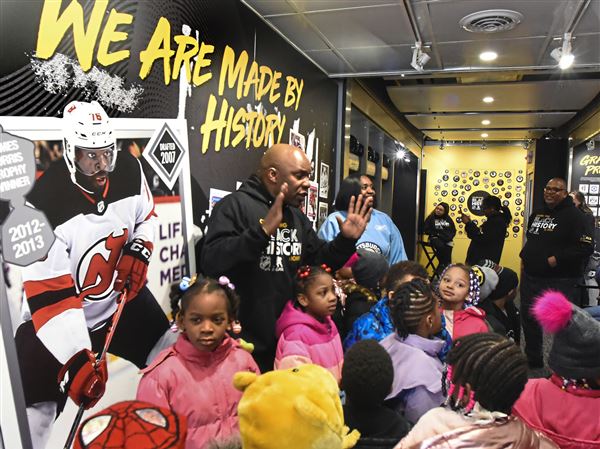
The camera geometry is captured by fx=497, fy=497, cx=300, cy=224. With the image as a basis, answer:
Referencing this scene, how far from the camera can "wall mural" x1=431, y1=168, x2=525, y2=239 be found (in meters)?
10.4

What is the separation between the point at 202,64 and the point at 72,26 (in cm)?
84

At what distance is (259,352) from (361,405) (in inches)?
35.1

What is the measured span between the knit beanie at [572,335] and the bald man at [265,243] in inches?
36.0

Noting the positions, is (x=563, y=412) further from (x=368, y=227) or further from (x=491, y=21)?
(x=491, y=21)

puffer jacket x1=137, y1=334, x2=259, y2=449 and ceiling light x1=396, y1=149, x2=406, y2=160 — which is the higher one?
ceiling light x1=396, y1=149, x2=406, y2=160

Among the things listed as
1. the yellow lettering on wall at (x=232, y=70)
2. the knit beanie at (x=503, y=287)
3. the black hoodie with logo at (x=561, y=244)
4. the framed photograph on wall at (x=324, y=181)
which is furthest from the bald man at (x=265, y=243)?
the black hoodie with logo at (x=561, y=244)

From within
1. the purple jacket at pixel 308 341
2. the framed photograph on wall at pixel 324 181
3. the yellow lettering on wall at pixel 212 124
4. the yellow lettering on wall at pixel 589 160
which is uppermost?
the yellow lettering on wall at pixel 589 160

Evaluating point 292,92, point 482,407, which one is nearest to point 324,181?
point 292,92

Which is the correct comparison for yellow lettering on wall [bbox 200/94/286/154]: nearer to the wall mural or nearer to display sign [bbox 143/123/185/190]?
display sign [bbox 143/123/185/190]

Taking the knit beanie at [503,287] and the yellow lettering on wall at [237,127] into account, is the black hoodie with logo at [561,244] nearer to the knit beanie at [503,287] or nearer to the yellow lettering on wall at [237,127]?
the knit beanie at [503,287]

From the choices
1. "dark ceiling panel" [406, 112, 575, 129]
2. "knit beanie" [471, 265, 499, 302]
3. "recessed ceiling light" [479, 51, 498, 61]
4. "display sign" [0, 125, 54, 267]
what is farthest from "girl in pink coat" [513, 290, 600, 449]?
"dark ceiling panel" [406, 112, 575, 129]

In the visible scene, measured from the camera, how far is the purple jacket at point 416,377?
1674 millimetres

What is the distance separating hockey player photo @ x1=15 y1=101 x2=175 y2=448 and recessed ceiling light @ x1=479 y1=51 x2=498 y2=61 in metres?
2.96

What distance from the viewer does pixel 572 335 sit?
1.60 meters
